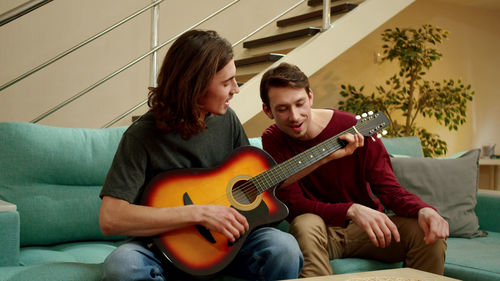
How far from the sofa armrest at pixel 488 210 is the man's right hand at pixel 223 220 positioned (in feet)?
4.93

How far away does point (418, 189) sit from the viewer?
2.33m

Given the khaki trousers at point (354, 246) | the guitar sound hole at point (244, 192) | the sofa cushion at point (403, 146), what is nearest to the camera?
the guitar sound hole at point (244, 192)

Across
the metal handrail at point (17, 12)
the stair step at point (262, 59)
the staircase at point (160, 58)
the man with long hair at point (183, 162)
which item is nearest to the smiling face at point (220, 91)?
the man with long hair at point (183, 162)

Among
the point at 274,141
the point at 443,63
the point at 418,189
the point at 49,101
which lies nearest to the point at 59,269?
the point at 274,141

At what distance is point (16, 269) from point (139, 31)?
3052 mm

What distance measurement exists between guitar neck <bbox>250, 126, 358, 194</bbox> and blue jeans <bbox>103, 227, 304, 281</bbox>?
5.6 inches

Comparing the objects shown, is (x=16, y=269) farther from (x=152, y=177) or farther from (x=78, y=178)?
(x=78, y=178)

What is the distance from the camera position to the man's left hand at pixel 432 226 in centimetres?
170

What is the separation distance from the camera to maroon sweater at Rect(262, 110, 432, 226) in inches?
75.7

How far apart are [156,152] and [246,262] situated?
41 cm

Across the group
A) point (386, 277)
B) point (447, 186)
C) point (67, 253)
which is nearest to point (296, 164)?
point (386, 277)

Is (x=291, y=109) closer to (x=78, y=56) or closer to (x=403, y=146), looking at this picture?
(x=403, y=146)

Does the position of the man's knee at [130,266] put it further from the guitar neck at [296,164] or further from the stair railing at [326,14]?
the stair railing at [326,14]

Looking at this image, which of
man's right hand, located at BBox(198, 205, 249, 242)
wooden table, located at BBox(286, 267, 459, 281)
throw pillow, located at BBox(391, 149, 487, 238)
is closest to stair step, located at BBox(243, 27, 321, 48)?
throw pillow, located at BBox(391, 149, 487, 238)
